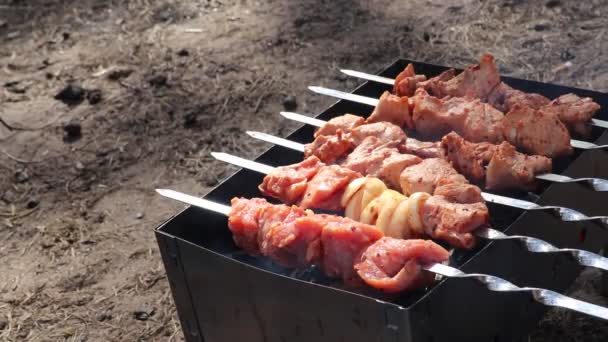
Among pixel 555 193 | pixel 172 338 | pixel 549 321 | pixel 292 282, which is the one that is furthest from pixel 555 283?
pixel 172 338

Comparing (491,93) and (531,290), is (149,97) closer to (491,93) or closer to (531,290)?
(491,93)

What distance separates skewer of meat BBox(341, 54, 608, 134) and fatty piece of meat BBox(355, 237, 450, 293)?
96 cm

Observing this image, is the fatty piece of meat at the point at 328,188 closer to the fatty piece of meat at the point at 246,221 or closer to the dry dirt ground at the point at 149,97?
the fatty piece of meat at the point at 246,221

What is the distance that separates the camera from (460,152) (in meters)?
3.14

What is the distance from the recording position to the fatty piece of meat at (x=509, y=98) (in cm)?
342

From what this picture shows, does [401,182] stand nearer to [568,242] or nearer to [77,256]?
[568,242]

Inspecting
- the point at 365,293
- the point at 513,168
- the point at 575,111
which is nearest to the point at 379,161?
the point at 513,168

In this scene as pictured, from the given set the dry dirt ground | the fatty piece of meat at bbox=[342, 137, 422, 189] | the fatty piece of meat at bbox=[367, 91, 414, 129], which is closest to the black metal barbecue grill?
the fatty piece of meat at bbox=[342, 137, 422, 189]

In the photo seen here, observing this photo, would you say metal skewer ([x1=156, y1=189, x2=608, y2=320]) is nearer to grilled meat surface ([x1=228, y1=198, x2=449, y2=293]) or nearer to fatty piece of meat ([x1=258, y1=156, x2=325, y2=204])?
grilled meat surface ([x1=228, y1=198, x2=449, y2=293])

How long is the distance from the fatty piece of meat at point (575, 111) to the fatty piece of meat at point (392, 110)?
57cm

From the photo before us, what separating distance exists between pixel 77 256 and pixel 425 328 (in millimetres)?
2861

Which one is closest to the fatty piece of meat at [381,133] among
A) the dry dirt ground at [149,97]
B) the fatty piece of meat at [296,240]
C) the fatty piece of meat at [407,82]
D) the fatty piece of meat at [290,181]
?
the fatty piece of meat at [290,181]

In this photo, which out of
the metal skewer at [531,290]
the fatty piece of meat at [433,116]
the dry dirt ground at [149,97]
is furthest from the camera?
the dry dirt ground at [149,97]

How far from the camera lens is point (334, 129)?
345 centimetres
